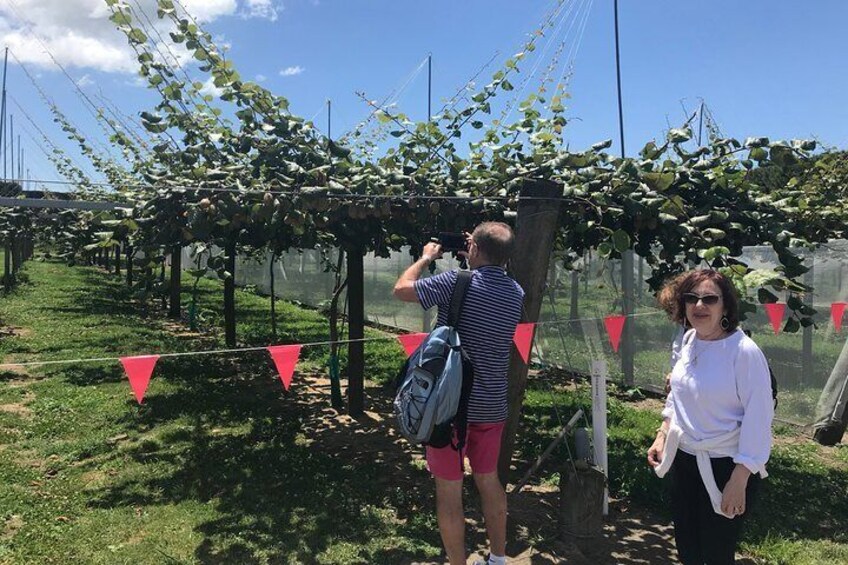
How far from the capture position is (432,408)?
2.56 m

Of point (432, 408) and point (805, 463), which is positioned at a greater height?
point (432, 408)

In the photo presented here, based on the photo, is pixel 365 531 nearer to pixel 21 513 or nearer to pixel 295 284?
pixel 21 513

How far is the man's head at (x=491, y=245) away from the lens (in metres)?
2.80

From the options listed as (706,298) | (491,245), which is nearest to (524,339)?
(491,245)

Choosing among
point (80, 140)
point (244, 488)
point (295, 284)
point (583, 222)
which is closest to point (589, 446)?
point (583, 222)

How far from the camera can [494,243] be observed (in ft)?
9.18

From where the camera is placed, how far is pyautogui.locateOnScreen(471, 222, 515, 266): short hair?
2.80m

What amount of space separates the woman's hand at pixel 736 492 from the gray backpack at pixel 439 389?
1.05 metres

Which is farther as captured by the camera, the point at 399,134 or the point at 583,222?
the point at 399,134

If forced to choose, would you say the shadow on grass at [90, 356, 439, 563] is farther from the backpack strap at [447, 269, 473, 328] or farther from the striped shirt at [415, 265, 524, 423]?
the backpack strap at [447, 269, 473, 328]

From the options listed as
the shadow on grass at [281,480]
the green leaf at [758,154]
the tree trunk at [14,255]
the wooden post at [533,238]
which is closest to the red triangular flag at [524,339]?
the wooden post at [533,238]

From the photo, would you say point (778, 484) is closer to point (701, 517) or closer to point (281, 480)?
point (701, 517)

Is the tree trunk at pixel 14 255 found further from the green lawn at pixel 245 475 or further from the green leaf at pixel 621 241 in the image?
the green leaf at pixel 621 241

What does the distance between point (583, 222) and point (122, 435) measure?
4.42 metres
